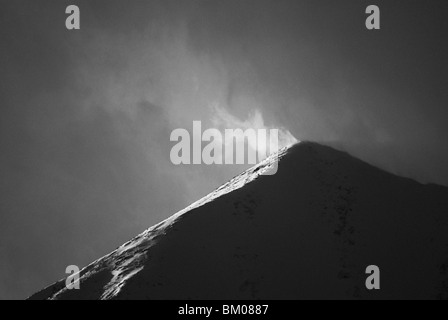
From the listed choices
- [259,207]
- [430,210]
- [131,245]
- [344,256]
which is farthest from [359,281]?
[131,245]

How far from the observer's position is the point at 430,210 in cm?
3244

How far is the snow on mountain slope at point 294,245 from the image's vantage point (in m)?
23.3

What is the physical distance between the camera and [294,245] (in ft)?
90.0

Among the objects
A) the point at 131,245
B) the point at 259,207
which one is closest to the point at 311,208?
the point at 259,207

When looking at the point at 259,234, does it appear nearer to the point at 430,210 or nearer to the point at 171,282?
the point at 171,282

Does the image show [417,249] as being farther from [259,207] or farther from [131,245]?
[131,245]

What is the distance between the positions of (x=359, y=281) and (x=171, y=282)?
14856 mm

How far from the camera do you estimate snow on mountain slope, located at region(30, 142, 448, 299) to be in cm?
2331

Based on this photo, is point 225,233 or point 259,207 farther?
point 259,207

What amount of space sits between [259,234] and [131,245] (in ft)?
42.7
